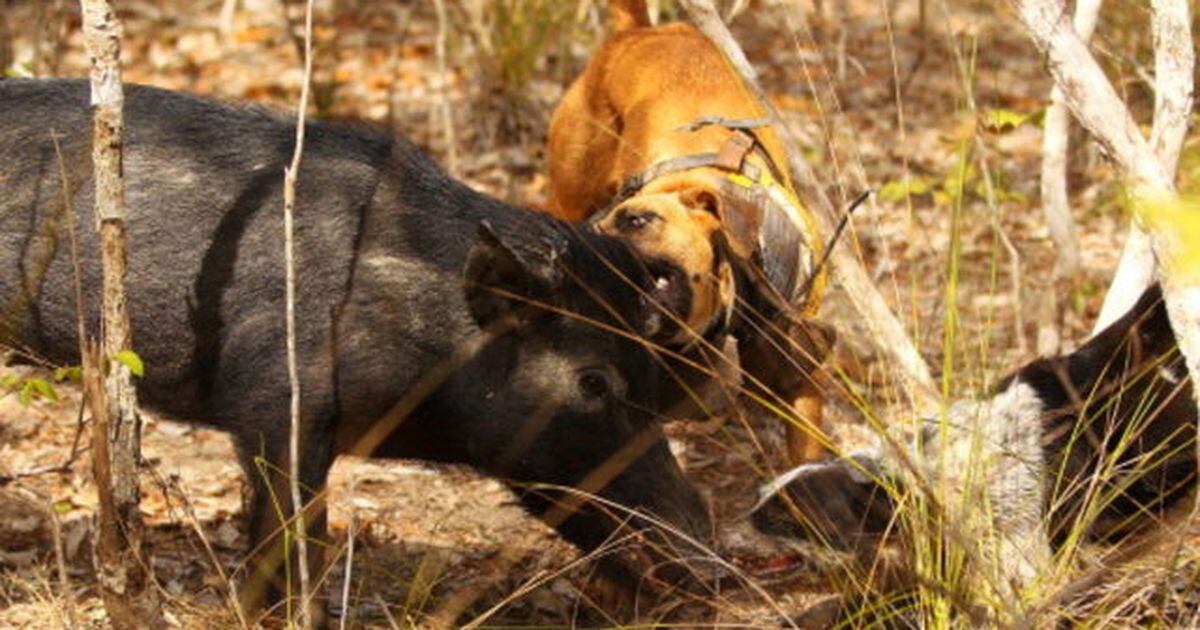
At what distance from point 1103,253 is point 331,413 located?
4795 millimetres

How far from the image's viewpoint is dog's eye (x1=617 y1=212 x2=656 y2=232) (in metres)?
5.10

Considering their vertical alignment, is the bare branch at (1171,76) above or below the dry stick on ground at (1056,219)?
above

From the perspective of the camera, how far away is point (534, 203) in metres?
8.12

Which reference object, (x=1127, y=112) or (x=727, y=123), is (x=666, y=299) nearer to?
(x=727, y=123)

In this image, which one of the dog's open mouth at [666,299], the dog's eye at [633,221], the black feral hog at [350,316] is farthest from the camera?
the dog's eye at [633,221]

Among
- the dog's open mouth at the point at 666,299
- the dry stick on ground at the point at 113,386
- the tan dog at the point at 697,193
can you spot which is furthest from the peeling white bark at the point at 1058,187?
the dry stick on ground at the point at 113,386

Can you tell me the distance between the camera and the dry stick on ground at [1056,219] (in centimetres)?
589

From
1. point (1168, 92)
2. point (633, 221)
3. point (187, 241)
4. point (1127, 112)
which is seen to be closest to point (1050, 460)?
point (1168, 92)

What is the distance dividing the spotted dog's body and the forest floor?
17 centimetres

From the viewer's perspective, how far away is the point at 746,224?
5.40 meters

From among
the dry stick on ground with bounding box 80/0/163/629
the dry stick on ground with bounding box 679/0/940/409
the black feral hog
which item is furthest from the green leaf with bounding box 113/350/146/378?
the dry stick on ground with bounding box 679/0/940/409

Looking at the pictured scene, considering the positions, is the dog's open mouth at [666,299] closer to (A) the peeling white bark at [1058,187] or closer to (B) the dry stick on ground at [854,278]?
(B) the dry stick on ground at [854,278]

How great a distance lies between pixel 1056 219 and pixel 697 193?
1432 millimetres

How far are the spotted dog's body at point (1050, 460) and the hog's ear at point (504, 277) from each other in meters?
0.76
